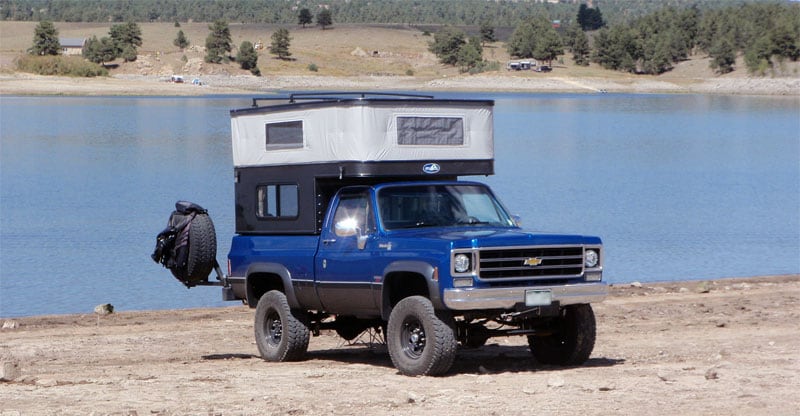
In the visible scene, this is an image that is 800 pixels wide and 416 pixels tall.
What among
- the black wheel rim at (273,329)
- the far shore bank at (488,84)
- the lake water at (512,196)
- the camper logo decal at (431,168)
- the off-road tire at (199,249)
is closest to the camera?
the camper logo decal at (431,168)

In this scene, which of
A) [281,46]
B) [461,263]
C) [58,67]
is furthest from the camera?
[281,46]

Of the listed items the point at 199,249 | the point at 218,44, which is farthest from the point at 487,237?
the point at 218,44

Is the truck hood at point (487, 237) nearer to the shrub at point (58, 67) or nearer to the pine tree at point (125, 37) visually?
the shrub at point (58, 67)

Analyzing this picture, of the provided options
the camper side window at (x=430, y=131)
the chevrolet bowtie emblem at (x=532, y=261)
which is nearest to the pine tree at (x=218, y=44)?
the camper side window at (x=430, y=131)

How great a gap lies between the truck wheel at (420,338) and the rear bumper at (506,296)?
339mm

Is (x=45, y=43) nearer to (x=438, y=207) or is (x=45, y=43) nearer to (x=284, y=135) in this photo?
(x=284, y=135)

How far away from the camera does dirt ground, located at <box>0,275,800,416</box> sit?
32.6 feet

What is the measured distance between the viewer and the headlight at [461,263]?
10.9 m

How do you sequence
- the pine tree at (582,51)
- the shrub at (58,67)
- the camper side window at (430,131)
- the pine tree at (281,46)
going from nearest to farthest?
the camper side window at (430,131) < the shrub at (58,67) < the pine tree at (281,46) < the pine tree at (582,51)

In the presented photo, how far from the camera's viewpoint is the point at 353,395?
10461mm

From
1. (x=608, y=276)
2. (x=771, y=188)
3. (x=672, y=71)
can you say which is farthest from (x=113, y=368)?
(x=672, y=71)

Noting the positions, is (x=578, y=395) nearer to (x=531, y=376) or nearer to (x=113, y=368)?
(x=531, y=376)

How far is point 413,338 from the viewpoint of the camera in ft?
37.9

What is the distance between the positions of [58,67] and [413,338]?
150 meters
